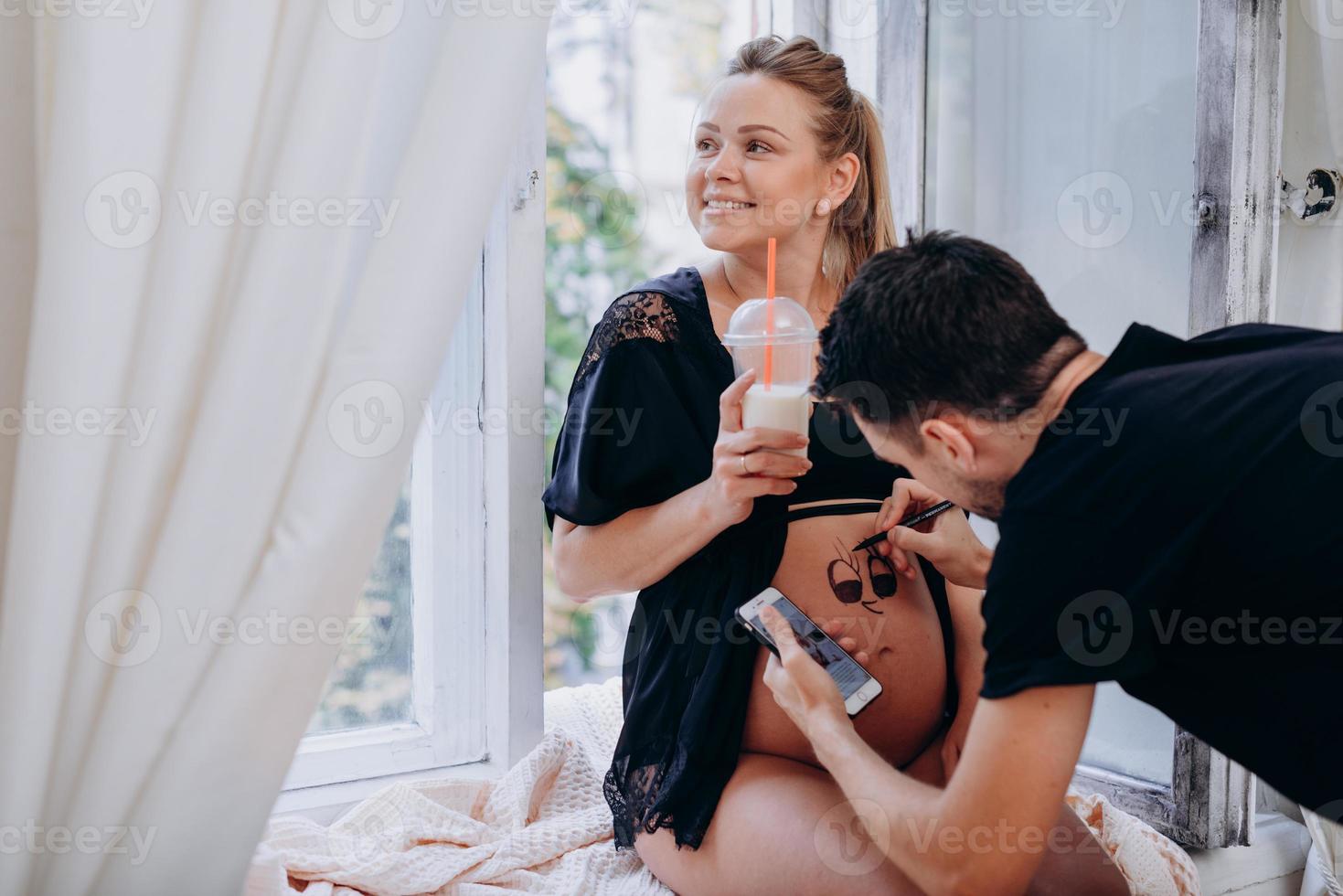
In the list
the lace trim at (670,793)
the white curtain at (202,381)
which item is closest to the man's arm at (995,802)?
the lace trim at (670,793)

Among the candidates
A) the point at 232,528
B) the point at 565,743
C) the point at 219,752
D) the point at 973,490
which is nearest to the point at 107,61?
the point at 232,528

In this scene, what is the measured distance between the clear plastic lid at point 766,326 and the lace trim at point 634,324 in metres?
0.18

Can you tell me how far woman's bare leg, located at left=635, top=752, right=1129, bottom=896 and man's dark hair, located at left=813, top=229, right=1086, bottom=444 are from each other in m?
0.50

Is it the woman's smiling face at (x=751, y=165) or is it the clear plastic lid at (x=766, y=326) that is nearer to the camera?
the clear plastic lid at (x=766, y=326)

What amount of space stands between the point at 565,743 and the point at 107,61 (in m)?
1.21

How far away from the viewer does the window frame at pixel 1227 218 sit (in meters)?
1.64

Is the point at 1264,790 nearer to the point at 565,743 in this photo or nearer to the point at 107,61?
the point at 565,743

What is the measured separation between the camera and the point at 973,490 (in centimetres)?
112

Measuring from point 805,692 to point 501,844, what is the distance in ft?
1.88

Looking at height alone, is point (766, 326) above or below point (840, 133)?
below

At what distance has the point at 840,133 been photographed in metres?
1.68

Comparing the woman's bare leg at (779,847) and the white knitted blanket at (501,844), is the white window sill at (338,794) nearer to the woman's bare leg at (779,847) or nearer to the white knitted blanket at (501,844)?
the white knitted blanket at (501,844)

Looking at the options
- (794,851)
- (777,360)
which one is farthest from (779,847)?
(777,360)

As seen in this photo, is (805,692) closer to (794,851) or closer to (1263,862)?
(794,851)
